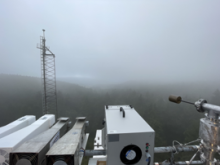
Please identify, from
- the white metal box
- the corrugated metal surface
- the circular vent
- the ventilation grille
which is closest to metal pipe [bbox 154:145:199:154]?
the white metal box

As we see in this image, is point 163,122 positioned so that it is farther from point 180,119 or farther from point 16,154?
point 16,154

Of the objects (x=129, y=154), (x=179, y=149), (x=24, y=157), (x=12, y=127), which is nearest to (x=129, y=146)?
(x=129, y=154)

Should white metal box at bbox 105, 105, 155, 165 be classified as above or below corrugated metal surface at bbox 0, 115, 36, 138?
above

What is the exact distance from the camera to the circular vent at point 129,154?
1.07m

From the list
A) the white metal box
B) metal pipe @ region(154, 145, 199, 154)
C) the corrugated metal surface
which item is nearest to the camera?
the white metal box

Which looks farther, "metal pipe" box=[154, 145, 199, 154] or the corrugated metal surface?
the corrugated metal surface

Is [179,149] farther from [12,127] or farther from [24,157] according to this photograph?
[12,127]

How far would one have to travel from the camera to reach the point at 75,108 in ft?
16.7

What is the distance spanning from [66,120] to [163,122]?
6.55 m

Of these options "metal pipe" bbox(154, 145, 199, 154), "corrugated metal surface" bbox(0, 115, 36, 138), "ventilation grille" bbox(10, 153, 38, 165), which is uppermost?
"ventilation grille" bbox(10, 153, 38, 165)

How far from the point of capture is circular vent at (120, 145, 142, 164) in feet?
3.51

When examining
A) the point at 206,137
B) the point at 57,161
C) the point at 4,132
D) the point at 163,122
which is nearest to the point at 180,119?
the point at 163,122

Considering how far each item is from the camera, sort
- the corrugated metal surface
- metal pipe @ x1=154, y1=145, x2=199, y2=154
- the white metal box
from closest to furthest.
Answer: the white metal box → metal pipe @ x1=154, y1=145, x2=199, y2=154 → the corrugated metal surface

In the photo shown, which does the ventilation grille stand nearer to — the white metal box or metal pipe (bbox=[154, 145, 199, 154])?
the white metal box
